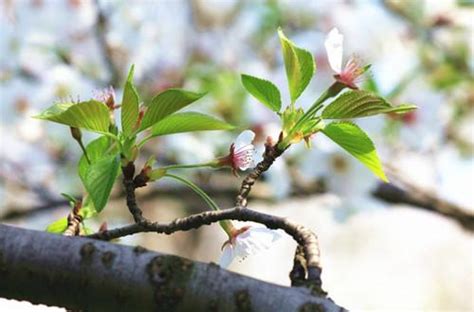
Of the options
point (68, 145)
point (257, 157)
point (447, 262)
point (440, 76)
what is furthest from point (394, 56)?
point (447, 262)

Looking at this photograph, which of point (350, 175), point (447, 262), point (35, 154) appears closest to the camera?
point (350, 175)

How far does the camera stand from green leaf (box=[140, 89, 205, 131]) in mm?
673

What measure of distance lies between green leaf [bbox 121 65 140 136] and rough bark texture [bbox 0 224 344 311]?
112mm

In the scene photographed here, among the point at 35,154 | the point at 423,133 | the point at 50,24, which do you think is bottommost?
the point at 423,133

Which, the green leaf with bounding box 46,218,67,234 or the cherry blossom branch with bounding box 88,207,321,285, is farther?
the green leaf with bounding box 46,218,67,234

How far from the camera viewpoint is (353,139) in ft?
2.39

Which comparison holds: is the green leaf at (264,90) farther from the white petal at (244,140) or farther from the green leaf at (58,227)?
the green leaf at (58,227)

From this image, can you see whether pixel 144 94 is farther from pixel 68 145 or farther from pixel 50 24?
pixel 50 24

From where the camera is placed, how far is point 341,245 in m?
6.39

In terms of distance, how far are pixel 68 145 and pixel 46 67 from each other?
0.22 metres

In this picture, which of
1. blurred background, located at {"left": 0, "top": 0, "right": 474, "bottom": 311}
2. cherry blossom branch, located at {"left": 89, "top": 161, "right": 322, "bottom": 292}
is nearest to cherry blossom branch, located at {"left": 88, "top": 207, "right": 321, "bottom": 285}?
cherry blossom branch, located at {"left": 89, "top": 161, "right": 322, "bottom": 292}

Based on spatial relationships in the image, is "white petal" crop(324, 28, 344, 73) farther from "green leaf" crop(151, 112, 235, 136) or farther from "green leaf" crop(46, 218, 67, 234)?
"green leaf" crop(46, 218, 67, 234)

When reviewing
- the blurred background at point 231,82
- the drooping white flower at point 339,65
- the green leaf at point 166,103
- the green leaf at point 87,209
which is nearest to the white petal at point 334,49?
the drooping white flower at point 339,65

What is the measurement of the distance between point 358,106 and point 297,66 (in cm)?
6
